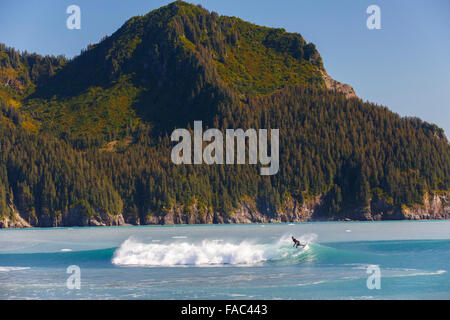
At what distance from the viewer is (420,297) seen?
125ft

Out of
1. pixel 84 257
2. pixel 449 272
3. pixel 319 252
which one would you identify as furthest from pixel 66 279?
pixel 449 272

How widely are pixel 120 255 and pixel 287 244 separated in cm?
1684

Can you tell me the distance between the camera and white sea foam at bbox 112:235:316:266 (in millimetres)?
57469

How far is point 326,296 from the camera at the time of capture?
127 feet

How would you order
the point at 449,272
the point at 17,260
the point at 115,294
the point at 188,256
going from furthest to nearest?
the point at 17,260, the point at 188,256, the point at 449,272, the point at 115,294

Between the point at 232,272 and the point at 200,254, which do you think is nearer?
the point at 232,272

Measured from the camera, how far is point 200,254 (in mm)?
59156

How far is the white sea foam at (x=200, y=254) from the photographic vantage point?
5747 cm

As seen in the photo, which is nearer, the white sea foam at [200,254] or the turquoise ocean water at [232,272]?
the turquoise ocean water at [232,272]

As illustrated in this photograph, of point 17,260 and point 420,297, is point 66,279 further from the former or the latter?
point 420,297

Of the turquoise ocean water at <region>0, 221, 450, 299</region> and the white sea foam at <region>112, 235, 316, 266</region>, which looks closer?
the turquoise ocean water at <region>0, 221, 450, 299</region>
